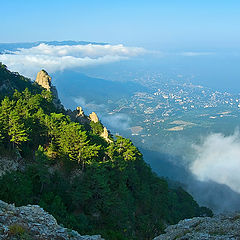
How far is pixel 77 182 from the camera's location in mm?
26172

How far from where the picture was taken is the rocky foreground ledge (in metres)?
11.6

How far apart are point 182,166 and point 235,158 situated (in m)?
53.6

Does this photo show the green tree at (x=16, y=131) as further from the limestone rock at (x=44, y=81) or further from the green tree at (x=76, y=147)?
the limestone rock at (x=44, y=81)

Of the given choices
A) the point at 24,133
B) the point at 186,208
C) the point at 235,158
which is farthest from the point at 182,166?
the point at 24,133

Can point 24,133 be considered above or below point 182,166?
above

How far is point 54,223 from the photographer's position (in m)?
14.5

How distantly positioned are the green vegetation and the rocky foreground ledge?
3378mm

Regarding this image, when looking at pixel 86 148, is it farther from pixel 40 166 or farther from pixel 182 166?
pixel 182 166

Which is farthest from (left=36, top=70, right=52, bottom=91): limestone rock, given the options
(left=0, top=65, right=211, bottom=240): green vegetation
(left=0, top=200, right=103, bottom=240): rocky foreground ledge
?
(left=0, top=200, right=103, bottom=240): rocky foreground ledge

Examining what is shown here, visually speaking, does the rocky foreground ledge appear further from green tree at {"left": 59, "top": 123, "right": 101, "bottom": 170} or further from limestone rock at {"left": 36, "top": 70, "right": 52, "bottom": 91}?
limestone rock at {"left": 36, "top": 70, "right": 52, "bottom": 91}

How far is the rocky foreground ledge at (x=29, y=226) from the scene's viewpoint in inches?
455

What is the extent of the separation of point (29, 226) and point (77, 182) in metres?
13.3

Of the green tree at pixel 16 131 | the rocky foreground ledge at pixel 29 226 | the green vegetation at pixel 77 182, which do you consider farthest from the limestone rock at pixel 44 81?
the rocky foreground ledge at pixel 29 226

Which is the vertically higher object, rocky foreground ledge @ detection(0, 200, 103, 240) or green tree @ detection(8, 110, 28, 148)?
green tree @ detection(8, 110, 28, 148)
